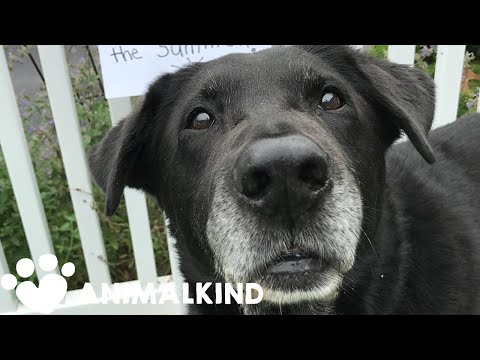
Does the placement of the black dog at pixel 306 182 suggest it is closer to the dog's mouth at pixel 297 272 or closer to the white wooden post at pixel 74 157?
the dog's mouth at pixel 297 272

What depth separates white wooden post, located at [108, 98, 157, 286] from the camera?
2.36 meters

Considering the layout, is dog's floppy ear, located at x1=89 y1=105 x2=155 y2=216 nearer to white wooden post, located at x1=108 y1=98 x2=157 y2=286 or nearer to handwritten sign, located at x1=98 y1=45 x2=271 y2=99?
handwritten sign, located at x1=98 y1=45 x2=271 y2=99

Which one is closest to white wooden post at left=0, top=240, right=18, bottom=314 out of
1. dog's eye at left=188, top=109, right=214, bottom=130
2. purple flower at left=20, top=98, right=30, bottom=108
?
purple flower at left=20, top=98, right=30, bottom=108

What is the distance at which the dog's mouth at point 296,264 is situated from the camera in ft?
4.16

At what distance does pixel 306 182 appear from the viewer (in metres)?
1.14

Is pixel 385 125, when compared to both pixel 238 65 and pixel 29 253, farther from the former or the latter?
pixel 29 253

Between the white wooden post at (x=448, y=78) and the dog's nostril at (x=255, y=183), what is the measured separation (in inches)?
65.3

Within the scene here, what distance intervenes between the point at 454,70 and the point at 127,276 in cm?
217

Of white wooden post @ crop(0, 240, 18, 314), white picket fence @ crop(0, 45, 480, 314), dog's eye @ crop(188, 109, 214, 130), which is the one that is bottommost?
white wooden post @ crop(0, 240, 18, 314)

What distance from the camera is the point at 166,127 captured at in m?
1.68

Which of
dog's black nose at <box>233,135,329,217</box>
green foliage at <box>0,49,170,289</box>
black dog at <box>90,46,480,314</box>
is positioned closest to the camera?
dog's black nose at <box>233,135,329,217</box>

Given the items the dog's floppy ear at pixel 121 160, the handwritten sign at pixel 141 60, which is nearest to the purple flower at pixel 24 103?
the handwritten sign at pixel 141 60

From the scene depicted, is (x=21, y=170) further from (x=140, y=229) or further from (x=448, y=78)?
(x=448, y=78)

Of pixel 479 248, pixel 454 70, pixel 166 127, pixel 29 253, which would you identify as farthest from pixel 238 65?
pixel 29 253
